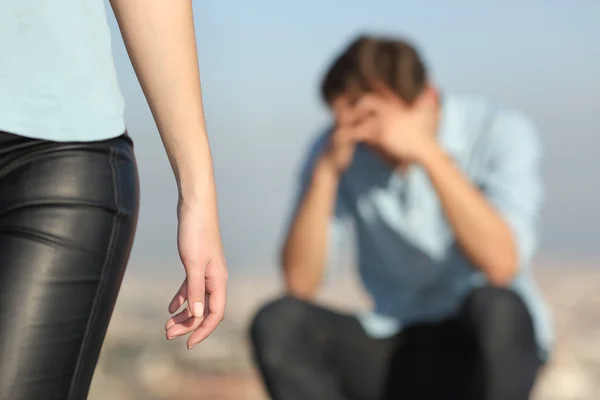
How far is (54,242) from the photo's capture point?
1.02m

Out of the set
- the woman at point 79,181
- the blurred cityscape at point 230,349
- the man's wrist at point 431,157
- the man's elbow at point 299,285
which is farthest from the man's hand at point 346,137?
the woman at point 79,181

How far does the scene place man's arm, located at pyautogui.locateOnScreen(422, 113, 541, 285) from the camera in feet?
7.69

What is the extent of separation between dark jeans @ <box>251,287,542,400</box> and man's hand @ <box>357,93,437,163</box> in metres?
0.40

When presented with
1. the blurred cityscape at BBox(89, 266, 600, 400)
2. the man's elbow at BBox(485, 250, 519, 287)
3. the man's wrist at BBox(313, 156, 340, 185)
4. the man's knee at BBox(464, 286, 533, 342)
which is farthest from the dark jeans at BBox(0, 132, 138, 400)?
the blurred cityscape at BBox(89, 266, 600, 400)

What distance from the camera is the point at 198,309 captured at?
1070mm

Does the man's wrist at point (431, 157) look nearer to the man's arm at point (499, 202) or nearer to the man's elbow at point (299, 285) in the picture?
the man's arm at point (499, 202)

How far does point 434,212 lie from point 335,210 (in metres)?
0.29

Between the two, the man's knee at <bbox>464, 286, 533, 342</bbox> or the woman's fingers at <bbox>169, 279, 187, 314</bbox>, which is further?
the man's knee at <bbox>464, 286, 533, 342</bbox>

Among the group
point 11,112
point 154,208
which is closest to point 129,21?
point 11,112

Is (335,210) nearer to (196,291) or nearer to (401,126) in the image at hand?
(401,126)

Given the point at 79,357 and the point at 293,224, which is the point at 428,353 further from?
the point at 79,357

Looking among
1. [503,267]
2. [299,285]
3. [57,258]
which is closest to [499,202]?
[503,267]

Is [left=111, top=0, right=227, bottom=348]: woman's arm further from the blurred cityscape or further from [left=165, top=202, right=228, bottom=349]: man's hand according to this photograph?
the blurred cityscape

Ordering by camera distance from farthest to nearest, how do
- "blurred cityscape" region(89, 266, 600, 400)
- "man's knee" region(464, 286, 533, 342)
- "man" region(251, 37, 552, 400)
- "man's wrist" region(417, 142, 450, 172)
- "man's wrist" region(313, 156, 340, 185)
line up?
"blurred cityscape" region(89, 266, 600, 400)
"man's wrist" region(313, 156, 340, 185)
"man's wrist" region(417, 142, 450, 172)
"man" region(251, 37, 552, 400)
"man's knee" region(464, 286, 533, 342)
